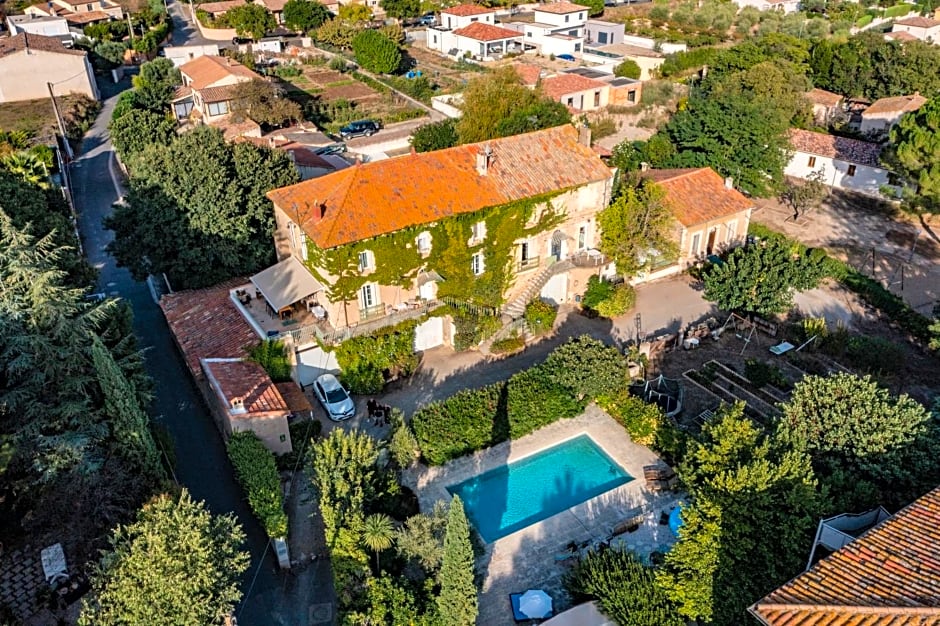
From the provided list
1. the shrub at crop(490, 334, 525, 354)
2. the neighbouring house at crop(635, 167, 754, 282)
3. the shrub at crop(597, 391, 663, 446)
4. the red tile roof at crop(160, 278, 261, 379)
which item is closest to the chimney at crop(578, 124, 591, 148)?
the neighbouring house at crop(635, 167, 754, 282)

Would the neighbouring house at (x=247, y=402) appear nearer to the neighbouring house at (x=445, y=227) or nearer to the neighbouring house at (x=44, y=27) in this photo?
the neighbouring house at (x=445, y=227)

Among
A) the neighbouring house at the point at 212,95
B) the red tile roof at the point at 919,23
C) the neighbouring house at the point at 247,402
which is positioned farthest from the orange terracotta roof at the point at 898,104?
the neighbouring house at the point at 247,402

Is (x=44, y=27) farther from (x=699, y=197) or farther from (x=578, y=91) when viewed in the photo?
(x=699, y=197)

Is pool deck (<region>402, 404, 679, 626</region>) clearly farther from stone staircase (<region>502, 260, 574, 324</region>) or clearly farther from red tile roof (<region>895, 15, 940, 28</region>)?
red tile roof (<region>895, 15, 940, 28</region>)

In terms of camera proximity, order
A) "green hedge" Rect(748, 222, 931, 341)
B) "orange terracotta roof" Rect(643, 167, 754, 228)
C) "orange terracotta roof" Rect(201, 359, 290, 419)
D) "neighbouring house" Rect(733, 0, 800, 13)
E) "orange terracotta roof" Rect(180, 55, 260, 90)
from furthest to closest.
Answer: "neighbouring house" Rect(733, 0, 800, 13)
"orange terracotta roof" Rect(180, 55, 260, 90)
"orange terracotta roof" Rect(643, 167, 754, 228)
"green hedge" Rect(748, 222, 931, 341)
"orange terracotta roof" Rect(201, 359, 290, 419)

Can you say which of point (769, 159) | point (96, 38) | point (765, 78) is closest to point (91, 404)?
point (769, 159)

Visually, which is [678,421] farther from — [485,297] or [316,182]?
[316,182]
